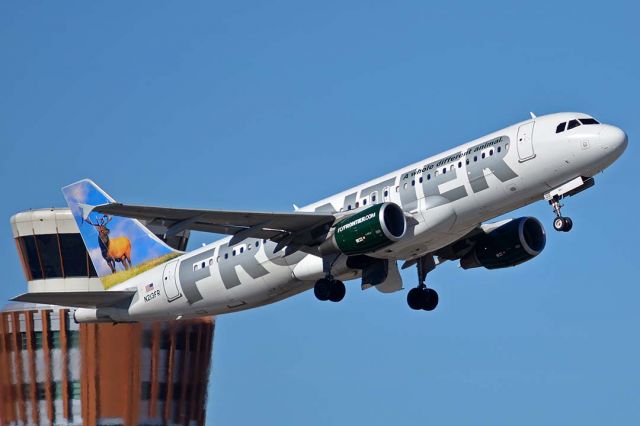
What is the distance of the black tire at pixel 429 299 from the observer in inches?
2221

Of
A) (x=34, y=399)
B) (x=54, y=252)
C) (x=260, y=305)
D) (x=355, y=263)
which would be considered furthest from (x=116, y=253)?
(x=54, y=252)

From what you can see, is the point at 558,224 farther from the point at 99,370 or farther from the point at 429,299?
the point at 99,370

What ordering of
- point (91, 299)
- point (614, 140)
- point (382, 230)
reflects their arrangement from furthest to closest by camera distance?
point (91, 299) < point (382, 230) < point (614, 140)

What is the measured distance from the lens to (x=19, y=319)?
3391 inches

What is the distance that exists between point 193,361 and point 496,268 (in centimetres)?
3297

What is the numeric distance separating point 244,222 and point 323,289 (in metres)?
3.81

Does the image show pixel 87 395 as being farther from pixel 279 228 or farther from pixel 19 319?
pixel 279 228

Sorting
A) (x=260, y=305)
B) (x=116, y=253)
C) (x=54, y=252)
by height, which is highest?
(x=54, y=252)

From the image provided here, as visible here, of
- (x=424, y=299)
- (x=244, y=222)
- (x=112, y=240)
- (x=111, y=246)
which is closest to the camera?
(x=244, y=222)

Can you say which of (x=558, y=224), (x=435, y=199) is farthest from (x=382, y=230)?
(x=558, y=224)

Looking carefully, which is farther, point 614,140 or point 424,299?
point 424,299

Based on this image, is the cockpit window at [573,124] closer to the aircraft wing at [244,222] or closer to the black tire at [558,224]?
the black tire at [558,224]

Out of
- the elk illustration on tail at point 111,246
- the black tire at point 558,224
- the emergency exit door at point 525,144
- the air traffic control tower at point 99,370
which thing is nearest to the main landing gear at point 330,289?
the black tire at point 558,224

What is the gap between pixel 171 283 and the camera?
185ft
